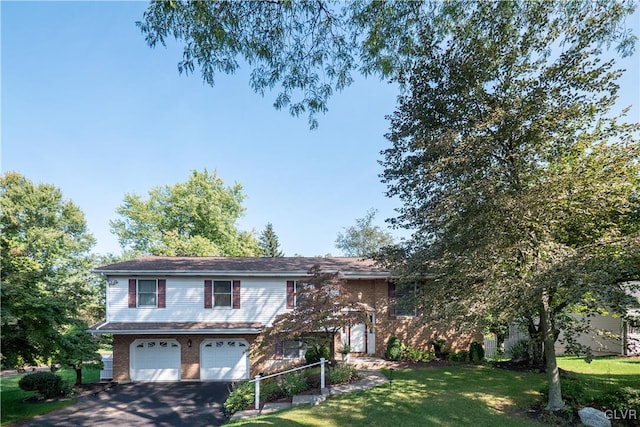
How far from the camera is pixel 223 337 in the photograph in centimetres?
1398

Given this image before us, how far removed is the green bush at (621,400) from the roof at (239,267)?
306 inches

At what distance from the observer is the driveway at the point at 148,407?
30.6 ft

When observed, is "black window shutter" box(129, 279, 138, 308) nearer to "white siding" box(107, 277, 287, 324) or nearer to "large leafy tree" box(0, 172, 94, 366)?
"white siding" box(107, 277, 287, 324)

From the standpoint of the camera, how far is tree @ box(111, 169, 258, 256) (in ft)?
89.9

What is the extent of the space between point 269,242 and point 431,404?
3446 cm

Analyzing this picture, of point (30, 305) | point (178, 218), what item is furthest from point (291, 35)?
point (178, 218)

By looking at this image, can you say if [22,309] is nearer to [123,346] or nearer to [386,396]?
[123,346]

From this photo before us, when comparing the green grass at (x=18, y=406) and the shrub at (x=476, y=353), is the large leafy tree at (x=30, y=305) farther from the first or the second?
the shrub at (x=476, y=353)

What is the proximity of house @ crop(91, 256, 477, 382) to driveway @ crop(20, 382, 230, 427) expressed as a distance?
1.00 metres

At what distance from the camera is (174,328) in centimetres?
1320

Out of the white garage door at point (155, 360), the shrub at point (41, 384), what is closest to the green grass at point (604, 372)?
the white garage door at point (155, 360)

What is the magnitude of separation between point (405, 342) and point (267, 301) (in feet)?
22.0

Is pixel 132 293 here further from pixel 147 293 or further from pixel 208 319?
pixel 208 319

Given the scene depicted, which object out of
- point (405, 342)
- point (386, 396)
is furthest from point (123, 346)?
point (405, 342)
